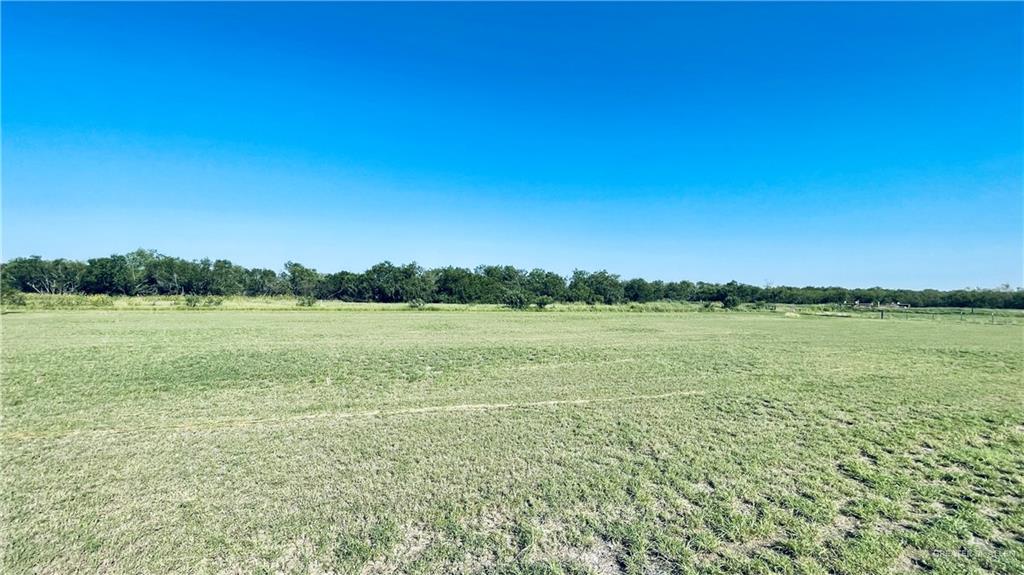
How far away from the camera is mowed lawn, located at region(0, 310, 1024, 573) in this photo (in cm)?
301

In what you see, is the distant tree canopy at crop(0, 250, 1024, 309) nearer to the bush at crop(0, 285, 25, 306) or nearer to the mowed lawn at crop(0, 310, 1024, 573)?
the bush at crop(0, 285, 25, 306)

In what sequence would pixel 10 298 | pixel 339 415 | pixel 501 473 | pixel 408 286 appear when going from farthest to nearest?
pixel 408 286 → pixel 10 298 → pixel 339 415 → pixel 501 473

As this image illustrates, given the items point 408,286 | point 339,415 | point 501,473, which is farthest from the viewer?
point 408,286

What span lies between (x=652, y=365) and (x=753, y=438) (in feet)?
20.3

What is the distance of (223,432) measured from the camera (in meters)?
5.59

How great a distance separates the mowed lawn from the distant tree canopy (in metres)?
48.0

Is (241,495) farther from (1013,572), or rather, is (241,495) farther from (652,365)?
(652,365)

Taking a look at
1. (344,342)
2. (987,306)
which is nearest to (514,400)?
(344,342)

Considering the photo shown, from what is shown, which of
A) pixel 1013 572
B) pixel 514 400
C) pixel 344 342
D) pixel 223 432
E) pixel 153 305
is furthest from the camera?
pixel 153 305

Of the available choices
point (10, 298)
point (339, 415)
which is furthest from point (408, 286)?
point (339, 415)

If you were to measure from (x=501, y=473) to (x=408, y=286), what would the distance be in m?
73.3

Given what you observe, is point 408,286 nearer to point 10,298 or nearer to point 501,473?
point 10,298

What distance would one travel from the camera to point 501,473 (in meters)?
4.39

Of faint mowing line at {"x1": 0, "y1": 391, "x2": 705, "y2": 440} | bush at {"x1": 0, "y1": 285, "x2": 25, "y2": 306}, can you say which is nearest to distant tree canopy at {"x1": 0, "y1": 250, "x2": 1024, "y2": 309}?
bush at {"x1": 0, "y1": 285, "x2": 25, "y2": 306}
